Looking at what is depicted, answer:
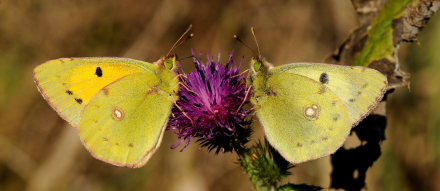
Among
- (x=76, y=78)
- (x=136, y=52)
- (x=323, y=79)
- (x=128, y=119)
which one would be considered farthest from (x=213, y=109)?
(x=136, y=52)

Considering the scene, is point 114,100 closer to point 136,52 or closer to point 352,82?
point 352,82

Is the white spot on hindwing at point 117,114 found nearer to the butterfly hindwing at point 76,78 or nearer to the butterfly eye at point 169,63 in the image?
the butterfly hindwing at point 76,78

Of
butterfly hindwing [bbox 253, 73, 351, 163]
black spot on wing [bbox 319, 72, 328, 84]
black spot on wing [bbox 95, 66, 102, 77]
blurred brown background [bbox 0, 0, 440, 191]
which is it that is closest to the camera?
butterfly hindwing [bbox 253, 73, 351, 163]

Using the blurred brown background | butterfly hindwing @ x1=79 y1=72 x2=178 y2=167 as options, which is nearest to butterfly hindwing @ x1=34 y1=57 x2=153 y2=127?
butterfly hindwing @ x1=79 y1=72 x2=178 y2=167

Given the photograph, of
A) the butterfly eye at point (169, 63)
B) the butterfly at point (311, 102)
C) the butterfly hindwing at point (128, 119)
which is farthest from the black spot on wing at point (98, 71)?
the butterfly at point (311, 102)

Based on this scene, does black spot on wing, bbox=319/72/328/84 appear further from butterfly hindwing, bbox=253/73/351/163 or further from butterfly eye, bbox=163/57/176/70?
butterfly eye, bbox=163/57/176/70
